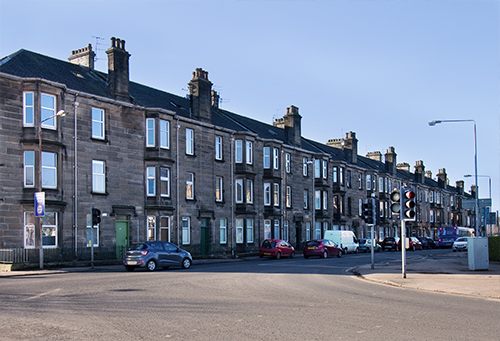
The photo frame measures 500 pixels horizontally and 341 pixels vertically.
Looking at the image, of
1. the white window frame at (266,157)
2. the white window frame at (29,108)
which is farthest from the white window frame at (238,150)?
the white window frame at (29,108)

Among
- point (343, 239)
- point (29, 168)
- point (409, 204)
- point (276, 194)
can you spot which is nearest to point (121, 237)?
point (29, 168)

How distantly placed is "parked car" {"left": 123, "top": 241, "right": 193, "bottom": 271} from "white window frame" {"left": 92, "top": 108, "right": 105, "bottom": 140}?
936 cm

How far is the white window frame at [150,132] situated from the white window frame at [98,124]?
3642 millimetres

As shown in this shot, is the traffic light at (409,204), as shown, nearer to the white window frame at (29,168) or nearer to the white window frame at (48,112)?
the white window frame at (29,168)

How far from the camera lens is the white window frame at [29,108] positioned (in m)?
28.9

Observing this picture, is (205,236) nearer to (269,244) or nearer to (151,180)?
(269,244)

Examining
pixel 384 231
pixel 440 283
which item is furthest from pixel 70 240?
pixel 384 231

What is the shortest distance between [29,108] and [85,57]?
11.7 meters

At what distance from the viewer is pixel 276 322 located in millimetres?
10234

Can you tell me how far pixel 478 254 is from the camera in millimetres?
24922

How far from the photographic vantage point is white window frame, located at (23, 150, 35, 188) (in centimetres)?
2881

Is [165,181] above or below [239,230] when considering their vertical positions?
above

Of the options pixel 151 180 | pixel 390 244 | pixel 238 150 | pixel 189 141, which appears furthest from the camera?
pixel 390 244

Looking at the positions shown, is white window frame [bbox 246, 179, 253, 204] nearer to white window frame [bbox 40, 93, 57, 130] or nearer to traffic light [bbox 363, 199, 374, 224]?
white window frame [bbox 40, 93, 57, 130]
